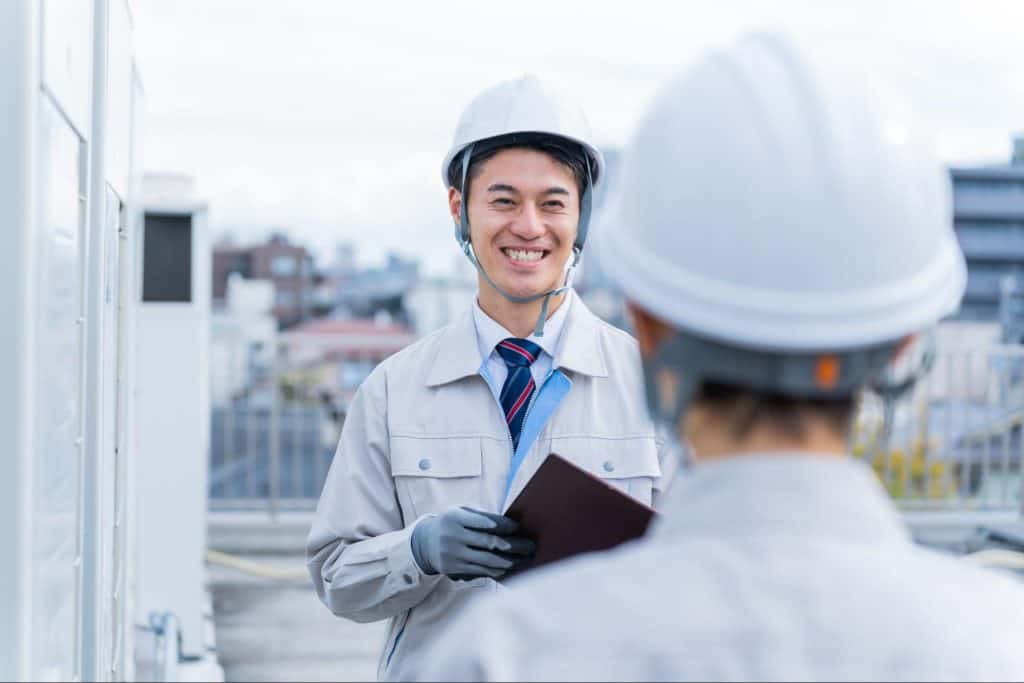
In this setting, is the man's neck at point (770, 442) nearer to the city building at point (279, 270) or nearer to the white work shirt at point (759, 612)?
the white work shirt at point (759, 612)

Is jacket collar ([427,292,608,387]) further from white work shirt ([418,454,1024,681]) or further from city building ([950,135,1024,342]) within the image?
city building ([950,135,1024,342])

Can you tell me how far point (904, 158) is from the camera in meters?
1.00

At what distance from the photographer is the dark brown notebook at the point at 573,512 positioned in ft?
5.50

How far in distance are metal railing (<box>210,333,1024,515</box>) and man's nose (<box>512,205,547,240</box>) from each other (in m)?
4.91

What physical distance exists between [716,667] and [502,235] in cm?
138

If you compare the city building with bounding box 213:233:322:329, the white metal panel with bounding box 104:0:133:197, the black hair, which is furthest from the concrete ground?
the city building with bounding box 213:233:322:329

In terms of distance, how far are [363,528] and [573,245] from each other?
25.6 inches

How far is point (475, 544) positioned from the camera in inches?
72.1

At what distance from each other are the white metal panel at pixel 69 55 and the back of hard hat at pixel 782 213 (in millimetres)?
726

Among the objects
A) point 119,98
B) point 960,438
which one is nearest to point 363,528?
point 119,98

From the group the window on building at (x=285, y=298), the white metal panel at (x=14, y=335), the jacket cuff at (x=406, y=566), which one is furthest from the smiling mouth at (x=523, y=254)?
the window on building at (x=285, y=298)

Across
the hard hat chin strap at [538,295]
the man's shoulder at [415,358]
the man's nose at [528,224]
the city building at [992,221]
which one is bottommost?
the man's shoulder at [415,358]

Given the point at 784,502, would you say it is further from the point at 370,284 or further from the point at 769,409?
the point at 370,284

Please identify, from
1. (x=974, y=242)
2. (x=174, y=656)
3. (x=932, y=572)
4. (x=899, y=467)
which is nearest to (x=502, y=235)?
(x=932, y=572)
